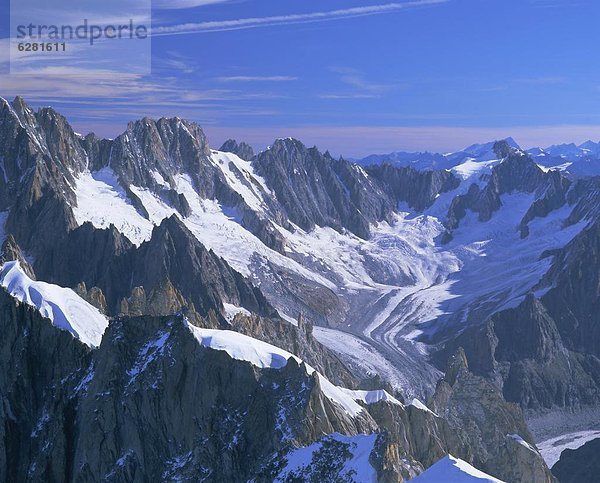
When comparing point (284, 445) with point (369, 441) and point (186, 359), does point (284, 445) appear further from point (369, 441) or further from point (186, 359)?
point (186, 359)

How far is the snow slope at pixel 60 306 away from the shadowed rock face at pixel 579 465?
80.2 m

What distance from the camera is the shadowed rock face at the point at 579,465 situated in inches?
5197

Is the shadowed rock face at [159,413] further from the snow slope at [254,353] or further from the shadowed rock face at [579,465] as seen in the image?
the shadowed rock face at [579,465]

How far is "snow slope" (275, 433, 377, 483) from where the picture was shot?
73.6 meters

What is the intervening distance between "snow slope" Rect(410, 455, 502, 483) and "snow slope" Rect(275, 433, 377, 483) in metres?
4.71

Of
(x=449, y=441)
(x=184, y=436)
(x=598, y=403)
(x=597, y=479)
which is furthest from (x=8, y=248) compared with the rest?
(x=598, y=403)

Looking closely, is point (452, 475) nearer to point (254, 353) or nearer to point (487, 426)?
point (254, 353)

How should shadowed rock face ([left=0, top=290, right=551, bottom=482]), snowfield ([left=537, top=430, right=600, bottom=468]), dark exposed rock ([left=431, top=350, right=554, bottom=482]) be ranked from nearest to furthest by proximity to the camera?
shadowed rock face ([left=0, top=290, right=551, bottom=482]) → dark exposed rock ([left=431, top=350, right=554, bottom=482]) → snowfield ([left=537, top=430, right=600, bottom=468])

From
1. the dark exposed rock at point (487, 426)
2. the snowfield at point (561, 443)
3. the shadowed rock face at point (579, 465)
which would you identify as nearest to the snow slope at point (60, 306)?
the dark exposed rock at point (487, 426)

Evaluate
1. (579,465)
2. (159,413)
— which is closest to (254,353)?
(159,413)

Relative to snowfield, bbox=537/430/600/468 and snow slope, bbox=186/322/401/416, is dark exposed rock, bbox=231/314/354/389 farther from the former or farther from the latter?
snow slope, bbox=186/322/401/416

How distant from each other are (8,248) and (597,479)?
371ft

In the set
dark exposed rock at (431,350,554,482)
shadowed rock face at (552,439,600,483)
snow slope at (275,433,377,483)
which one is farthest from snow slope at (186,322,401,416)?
shadowed rock face at (552,439,600,483)

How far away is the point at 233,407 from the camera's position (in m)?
86.2
